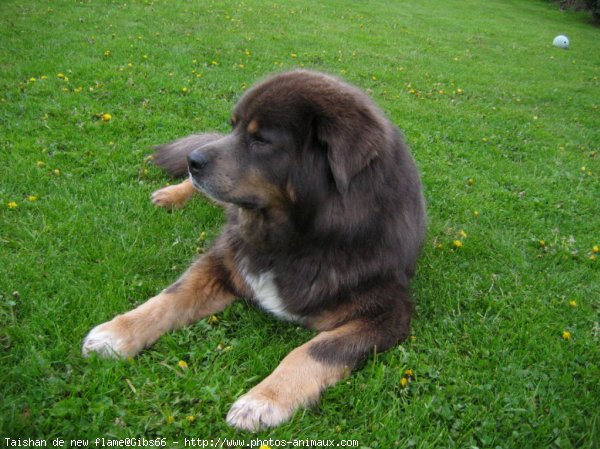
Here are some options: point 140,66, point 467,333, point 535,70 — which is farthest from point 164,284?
point 535,70

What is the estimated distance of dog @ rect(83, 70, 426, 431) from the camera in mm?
2809

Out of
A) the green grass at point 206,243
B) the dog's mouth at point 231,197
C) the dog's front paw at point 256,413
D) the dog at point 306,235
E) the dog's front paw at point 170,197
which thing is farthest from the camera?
the dog's front paw at point 170,197

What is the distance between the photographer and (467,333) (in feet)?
11.5

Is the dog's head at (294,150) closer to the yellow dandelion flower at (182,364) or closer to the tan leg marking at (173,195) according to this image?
the yellow dandelion flower at (182,364)

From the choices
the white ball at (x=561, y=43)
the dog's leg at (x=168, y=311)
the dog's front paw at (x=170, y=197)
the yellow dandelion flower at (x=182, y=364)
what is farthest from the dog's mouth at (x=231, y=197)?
the white ball at (x=561, y=43)

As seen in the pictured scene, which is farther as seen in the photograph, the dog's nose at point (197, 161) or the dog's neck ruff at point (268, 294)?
the dog's neck ruff at point (268, 294)

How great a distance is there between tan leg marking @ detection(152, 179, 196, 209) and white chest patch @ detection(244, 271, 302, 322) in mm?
1512

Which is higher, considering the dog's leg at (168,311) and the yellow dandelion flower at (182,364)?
the dog's leg at (168,311)

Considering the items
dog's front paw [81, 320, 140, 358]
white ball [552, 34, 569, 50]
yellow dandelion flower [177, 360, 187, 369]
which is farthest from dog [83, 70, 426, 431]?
white ball [552, 34, 569, 50]

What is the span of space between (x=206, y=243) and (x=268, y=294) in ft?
3.41

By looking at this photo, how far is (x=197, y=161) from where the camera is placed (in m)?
3.10

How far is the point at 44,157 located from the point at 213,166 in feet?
9.34

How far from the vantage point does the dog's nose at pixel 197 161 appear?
310cm

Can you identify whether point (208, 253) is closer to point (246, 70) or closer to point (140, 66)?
point (140, 66)
